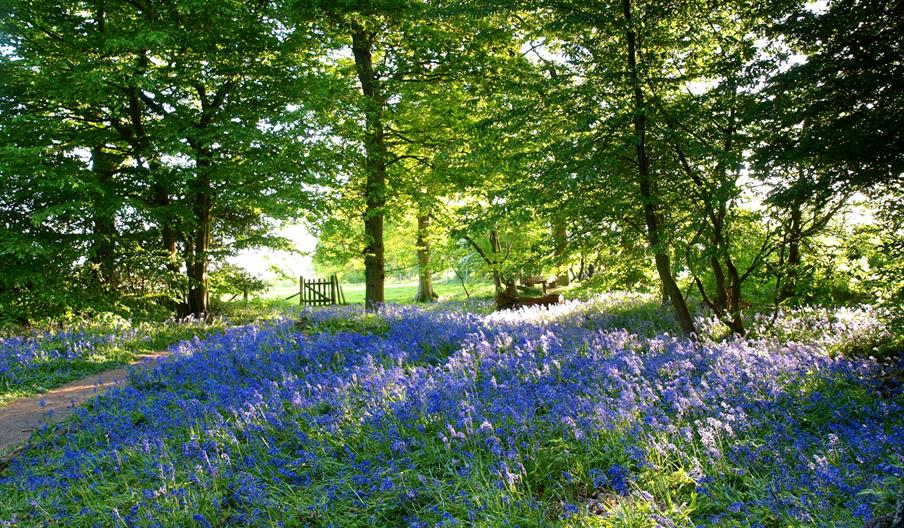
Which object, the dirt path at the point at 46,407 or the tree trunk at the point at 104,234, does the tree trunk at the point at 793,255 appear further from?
the tree trunk at the point at 104,234

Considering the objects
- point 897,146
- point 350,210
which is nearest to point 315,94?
point 350,210

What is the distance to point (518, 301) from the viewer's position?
50.4 feet

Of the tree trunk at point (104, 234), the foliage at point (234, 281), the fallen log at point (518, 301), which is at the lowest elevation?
the fallen log at point (518, 301)

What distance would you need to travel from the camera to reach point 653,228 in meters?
6.95

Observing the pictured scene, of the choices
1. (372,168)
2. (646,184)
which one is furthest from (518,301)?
(646,184)

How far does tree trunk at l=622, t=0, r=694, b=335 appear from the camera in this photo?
249 inches

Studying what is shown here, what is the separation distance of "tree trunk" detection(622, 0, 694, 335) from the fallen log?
25.0 feet

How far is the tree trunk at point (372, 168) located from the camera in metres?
13.0

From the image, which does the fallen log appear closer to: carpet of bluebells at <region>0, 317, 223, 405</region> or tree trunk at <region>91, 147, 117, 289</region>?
carpet of bluebells at <region>0, 317, 223, 405</region>

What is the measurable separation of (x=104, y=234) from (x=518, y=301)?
11036 mm

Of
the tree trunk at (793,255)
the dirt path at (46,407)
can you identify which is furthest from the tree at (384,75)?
the tree trunk at (793,255)

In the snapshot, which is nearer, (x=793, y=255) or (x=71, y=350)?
(x=793, y=255)

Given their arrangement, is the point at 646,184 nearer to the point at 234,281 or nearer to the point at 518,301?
the point at 518,301

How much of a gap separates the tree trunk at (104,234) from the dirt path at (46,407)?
231 inches
